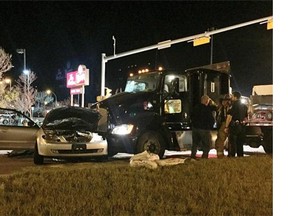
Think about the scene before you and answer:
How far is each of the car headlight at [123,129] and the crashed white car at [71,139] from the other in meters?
0.38

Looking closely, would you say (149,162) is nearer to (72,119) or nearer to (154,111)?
(154,111)

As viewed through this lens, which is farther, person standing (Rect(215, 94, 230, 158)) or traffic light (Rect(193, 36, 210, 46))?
traffic light (Rect(193, 36, 210, 46))

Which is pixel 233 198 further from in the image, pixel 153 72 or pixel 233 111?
pixel 153 72

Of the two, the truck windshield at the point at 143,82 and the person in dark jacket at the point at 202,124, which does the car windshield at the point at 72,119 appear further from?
the person in dark jacket at the point at 202,124

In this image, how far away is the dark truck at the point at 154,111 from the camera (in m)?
10.7

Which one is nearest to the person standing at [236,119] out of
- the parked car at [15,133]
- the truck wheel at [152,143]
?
the truck wheel at [152,143]

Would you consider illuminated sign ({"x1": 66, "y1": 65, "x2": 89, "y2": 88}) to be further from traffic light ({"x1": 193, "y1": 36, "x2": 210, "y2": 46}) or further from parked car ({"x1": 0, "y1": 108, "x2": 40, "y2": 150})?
parked car ({"x1": 0, "y1": 108, "x2": 40, "y2": 150})

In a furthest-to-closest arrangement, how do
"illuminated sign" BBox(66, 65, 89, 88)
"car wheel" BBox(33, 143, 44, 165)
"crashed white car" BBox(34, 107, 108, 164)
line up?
"illuminated sign" BBox(66, 65, 89, 88)
"car wheel" BBox(33, 143, 44, 165)
"crashed white car" BBox(34, 107, 108, 164)

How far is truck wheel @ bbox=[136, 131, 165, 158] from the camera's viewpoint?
35.0 ft

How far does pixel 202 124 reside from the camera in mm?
10164

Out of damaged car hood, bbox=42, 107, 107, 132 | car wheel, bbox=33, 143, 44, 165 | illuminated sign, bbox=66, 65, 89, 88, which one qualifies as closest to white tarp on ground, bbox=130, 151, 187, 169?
damaged car hood, bbox=42, 107, 107, 132

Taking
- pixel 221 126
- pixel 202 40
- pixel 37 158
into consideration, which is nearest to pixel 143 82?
pixel 221 126

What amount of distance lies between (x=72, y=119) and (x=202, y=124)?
11.9ft
